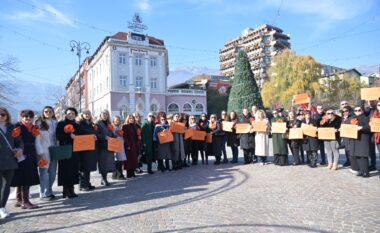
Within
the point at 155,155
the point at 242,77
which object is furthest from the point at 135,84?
the point at 155,155

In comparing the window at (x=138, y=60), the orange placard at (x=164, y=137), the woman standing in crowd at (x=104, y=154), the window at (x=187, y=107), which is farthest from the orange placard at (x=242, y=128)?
the window at (x=187, y=107)

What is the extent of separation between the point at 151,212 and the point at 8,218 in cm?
281

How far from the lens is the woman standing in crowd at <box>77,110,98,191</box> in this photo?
7.79m

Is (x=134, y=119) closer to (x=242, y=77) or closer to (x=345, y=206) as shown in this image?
(x=345, y=206)

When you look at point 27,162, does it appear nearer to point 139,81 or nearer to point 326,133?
point 326,133

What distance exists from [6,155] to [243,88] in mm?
32869

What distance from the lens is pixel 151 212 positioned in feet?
18.9

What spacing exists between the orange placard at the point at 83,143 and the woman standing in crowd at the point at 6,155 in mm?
1484

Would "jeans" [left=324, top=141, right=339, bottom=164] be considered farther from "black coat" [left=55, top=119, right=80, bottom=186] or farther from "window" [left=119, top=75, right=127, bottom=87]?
"window" [left=119, top=75, right=127, bottom=87]

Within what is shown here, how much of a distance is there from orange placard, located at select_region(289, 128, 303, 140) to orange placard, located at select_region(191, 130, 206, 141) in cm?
334

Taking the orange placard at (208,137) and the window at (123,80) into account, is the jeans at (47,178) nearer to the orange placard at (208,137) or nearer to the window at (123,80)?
the orange placard at (208,137)

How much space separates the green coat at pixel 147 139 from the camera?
1031 centimetres

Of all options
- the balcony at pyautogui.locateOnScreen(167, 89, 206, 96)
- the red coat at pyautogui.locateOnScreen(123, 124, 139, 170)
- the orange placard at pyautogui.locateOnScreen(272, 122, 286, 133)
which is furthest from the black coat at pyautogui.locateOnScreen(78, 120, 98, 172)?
the balcony at pyautogui.locateOnScreen(167, 89, 206, 96)

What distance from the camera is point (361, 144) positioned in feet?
26.9
